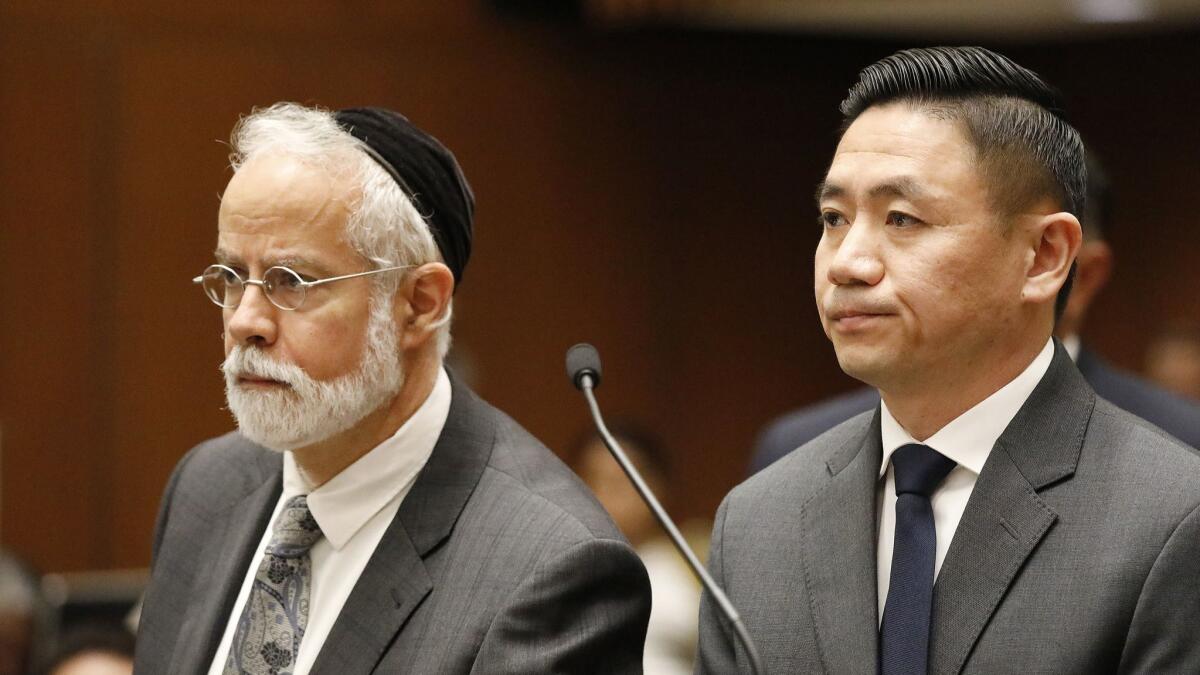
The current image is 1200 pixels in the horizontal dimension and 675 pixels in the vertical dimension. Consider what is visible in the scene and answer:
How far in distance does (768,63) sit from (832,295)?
5.31 m

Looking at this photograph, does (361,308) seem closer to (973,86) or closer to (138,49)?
(973,86)

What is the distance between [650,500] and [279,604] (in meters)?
0.76

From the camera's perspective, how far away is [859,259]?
6.60 feet

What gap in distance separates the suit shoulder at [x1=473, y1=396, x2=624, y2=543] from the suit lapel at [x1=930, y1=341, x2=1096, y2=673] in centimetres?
53

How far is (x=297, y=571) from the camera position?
2416mm

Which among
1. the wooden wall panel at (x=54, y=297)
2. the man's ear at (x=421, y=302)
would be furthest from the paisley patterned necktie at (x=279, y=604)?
the wooden wall panel at (x=54, y=297)

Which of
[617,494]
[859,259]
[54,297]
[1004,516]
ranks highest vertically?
[859,259]

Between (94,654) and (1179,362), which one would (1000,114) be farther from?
(1179,362)

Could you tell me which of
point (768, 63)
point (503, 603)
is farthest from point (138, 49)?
point (503, 603)

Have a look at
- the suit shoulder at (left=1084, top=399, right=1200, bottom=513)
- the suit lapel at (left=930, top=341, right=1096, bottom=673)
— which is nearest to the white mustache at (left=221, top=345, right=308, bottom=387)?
the suit lapel at (left=930, top=341, right=1096, bottom=673)

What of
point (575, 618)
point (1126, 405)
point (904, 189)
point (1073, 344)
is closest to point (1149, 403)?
point (1126, 405)

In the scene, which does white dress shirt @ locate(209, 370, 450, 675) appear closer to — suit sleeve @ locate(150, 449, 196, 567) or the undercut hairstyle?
suit sleeve @ locate(150, 449, 196, 567)

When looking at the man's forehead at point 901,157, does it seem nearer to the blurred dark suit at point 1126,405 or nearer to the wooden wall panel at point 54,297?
the blurred dark suit at point 1126,405

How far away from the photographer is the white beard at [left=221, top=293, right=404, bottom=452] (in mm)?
2373
